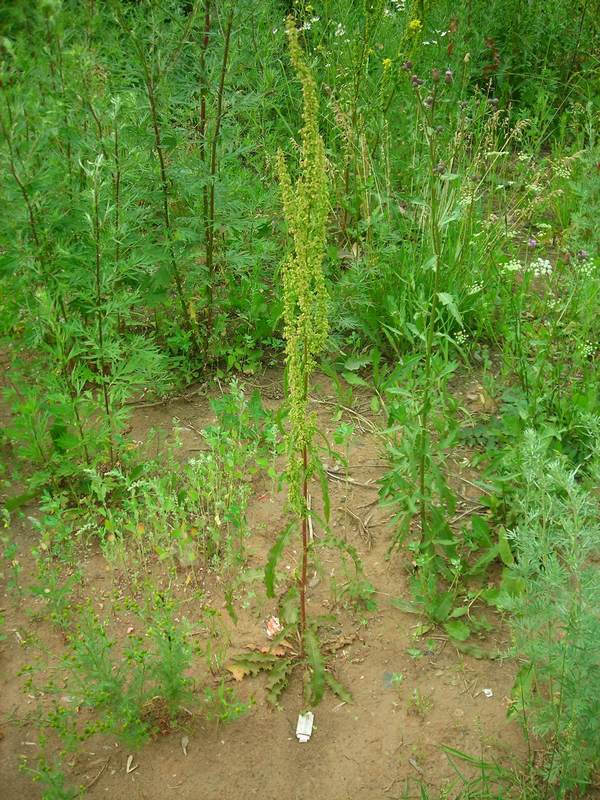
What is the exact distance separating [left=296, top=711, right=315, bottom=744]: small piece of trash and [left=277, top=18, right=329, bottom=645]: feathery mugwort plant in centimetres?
66

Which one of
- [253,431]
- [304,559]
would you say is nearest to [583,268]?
[253,431]

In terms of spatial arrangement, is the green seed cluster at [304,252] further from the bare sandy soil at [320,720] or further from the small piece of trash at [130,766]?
the small piece of trash at [130,766]

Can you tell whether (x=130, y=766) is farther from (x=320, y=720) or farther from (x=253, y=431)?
(x=253, y=431)

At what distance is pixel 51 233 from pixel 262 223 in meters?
1.34

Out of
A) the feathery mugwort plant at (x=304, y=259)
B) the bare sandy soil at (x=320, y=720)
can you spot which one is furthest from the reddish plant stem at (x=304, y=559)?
the bare sandy soil at (x=320, y=720)

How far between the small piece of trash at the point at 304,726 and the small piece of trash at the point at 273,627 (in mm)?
329

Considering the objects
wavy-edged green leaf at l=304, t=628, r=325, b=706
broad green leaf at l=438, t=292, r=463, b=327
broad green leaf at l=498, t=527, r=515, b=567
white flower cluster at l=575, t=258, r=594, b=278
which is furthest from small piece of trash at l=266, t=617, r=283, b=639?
white flower cluster at l=575, t=258, r=594, b=278

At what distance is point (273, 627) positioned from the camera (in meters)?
3.04

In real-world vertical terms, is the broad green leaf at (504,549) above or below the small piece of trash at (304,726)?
above

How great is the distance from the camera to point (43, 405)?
3.62m

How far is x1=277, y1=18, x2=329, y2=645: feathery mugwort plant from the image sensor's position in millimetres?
2320

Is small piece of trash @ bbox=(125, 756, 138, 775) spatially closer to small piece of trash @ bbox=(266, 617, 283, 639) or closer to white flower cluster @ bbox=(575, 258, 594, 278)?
small piece of trash @ bbox=(266, 617, 283, 639)

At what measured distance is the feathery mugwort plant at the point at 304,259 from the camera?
2.32 m

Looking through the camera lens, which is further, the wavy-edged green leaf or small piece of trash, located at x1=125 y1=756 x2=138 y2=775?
the wavy-edged green leaf
